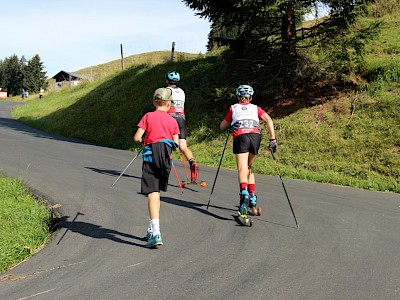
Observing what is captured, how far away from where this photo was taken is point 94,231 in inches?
259

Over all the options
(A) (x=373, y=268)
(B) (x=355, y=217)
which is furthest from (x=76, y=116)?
(A) (x=373, y=268)

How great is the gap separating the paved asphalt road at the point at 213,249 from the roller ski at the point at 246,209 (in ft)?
0.41

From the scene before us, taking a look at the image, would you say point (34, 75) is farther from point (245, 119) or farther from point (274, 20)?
point (245, 119)

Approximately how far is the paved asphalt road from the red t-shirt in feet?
4.19

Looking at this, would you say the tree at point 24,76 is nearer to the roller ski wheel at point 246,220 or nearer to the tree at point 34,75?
the tree at point 34,75

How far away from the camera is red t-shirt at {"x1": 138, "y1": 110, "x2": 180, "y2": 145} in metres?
5.89

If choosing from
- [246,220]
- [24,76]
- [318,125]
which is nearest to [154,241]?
[246,220]

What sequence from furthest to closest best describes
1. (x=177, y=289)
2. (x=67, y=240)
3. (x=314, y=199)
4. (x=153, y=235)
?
1. (x=314, y=199)
2. (x=67, y=240)
3. (x=153, y=235)
4. (x=177, y=289)

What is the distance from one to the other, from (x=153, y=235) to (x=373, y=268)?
2.40 metres

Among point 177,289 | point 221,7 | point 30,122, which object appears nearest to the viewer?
point 177,289

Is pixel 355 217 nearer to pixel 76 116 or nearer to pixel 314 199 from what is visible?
pixel 314 199

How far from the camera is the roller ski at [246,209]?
22.5 ft

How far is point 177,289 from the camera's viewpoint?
442cm

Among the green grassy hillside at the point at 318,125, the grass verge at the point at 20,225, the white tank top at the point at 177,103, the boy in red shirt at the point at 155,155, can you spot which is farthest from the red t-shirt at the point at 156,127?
the green grassy hillside at the point at 318,125
